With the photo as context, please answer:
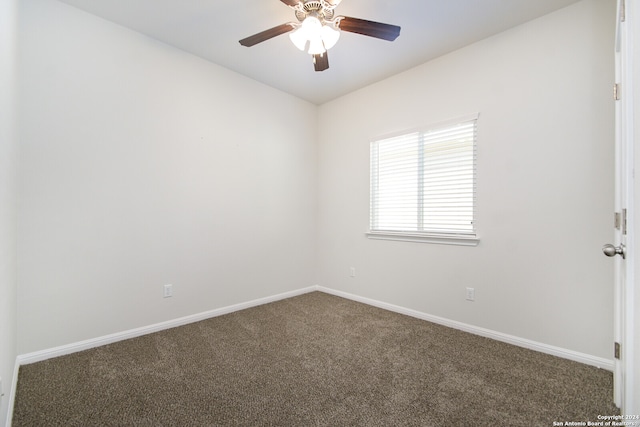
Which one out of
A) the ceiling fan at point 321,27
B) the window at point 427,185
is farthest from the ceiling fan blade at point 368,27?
the window at point 427,185

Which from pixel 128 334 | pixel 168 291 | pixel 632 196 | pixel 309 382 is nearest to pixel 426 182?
pixel 632 196

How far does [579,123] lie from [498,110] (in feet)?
1.90

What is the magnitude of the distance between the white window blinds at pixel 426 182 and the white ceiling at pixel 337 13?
791mm

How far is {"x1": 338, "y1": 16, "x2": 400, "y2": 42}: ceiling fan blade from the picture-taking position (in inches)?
72.7

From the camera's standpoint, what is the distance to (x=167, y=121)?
2.72m

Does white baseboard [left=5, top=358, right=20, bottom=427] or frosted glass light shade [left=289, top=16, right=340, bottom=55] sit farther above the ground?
frosted glass light shade [left=289, top=16, right=340, bottom=55]

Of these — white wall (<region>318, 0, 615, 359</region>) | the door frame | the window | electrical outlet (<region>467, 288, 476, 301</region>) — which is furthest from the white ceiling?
electrical outlet (<region>467, 288, 476, 301</region>)

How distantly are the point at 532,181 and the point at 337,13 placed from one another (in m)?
2.12

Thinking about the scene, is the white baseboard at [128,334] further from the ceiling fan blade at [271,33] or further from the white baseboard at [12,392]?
the ceiling fan blade at [271,33]

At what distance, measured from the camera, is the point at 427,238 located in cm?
294

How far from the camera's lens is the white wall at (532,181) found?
2033mm

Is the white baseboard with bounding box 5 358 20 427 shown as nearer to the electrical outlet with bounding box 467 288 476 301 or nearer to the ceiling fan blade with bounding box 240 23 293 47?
the ceiling fan blade with bounding box 240 23 293 47

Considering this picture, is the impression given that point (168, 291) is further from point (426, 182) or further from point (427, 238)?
point (426, 182)

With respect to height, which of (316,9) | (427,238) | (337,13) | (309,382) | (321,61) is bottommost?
(309,382)
